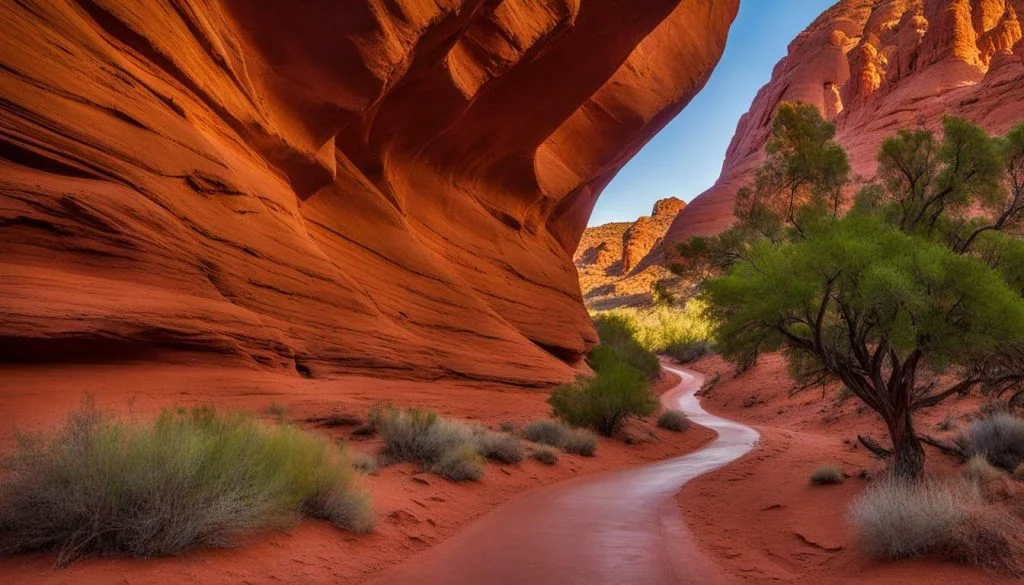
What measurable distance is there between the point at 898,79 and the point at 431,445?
260 ft

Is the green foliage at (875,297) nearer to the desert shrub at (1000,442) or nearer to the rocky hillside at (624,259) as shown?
the desert shrub at (1000,442)

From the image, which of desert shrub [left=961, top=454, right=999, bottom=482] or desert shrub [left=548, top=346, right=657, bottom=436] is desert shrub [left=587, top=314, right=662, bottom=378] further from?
desert shrub [left=961, top=454, right=999, bottom=482]

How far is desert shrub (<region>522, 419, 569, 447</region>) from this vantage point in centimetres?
1356

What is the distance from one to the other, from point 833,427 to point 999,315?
14402mm

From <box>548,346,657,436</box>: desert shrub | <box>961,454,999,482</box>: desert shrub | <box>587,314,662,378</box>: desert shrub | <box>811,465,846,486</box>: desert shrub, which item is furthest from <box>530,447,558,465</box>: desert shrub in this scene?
<box>587,314,662,378</box>: desert shrub

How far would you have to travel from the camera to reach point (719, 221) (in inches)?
2463

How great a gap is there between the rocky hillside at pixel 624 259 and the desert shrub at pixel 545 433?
58.0 meters

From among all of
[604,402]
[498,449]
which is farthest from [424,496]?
[604,402]

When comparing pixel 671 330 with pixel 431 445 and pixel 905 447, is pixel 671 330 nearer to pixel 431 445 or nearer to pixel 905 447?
pixel 905 447

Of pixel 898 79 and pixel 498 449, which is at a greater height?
pixel 898 79

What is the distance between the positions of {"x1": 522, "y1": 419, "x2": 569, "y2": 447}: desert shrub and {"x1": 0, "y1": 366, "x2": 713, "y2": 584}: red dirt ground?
0.75 meters

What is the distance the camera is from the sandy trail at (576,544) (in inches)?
223

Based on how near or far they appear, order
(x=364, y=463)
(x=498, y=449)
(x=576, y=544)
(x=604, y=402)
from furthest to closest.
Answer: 1. (x=604, y=402)
2. (x=498, y=449)
3. (x=364, y=463)
4. (x=576, y=544)

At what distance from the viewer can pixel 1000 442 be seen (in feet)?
34.6
